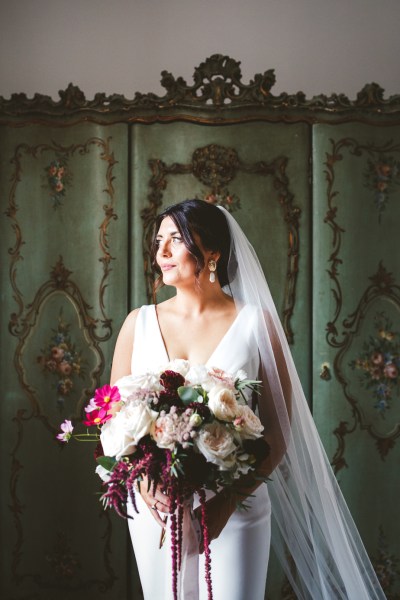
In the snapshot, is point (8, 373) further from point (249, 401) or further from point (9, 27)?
point (9, 27)


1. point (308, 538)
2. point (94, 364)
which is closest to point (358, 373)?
point (308, 538)

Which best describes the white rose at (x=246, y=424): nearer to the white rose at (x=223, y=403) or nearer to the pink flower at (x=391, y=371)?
the white rose at (x=223, y=403)

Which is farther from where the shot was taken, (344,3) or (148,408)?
(344,3)

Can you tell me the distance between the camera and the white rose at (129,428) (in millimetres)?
1346

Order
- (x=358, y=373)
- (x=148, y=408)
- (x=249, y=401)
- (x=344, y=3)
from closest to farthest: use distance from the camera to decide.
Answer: (x=148, y=408) < (x=249, y=401) < (x=358, y=373) < (x=344, y=3)

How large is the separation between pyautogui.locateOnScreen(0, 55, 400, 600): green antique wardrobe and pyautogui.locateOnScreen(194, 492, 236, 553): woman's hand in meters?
1.10

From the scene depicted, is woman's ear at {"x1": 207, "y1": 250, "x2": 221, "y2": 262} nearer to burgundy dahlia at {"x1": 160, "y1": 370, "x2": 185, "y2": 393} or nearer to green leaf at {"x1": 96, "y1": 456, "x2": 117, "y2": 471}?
burgundy dahlia at {"x1": 160, "y1": 370, "x2": 185, "y2": 393}

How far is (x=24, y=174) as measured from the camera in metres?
2.65

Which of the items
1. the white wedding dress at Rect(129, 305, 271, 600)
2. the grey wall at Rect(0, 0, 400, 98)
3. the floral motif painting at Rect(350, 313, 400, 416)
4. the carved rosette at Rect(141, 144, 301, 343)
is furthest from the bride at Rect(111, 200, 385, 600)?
the grey wall at Rect(0, 0, 400, 98)

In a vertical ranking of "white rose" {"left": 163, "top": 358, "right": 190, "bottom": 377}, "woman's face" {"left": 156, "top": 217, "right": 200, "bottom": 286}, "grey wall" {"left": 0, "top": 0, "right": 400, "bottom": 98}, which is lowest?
"white rose" {"left": 163, "top": 358, "right": 190, "bottom": 377}

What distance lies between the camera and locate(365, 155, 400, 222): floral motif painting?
8.57 ft

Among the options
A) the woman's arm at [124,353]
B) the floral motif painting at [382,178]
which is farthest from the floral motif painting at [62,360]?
the floral motif painting at [382,178]

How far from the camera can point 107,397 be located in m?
1.40

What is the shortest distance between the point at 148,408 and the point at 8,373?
147 centimetres
